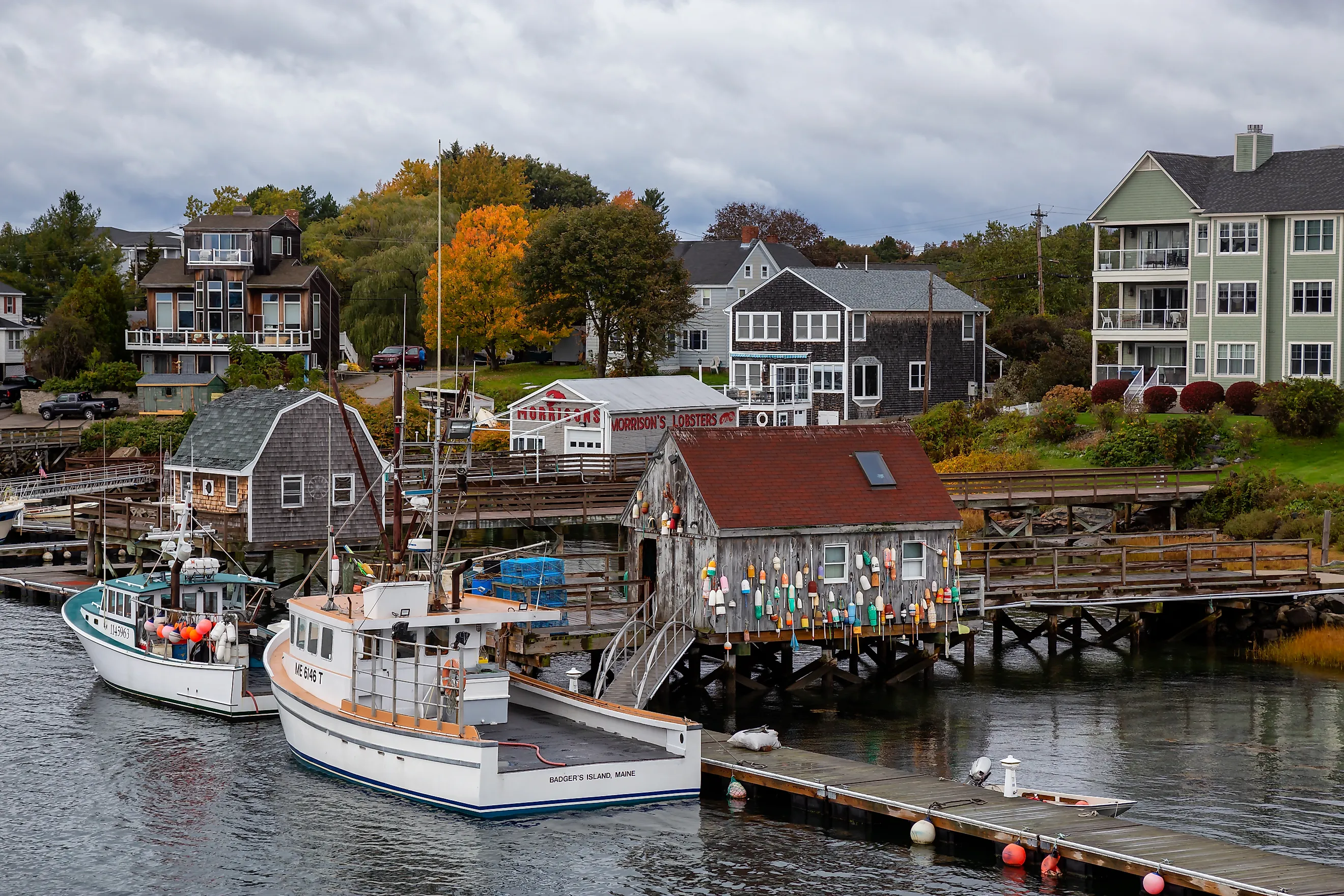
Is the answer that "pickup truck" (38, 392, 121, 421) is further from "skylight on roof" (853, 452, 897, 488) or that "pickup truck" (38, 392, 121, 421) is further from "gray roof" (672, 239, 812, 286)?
"skylight on roof" (853, 452, 897, 488)

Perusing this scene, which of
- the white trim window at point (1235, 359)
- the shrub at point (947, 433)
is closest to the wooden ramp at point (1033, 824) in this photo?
the shrub at point (947, 433)

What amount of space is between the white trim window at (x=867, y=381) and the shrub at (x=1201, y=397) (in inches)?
780

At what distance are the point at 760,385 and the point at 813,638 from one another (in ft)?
170

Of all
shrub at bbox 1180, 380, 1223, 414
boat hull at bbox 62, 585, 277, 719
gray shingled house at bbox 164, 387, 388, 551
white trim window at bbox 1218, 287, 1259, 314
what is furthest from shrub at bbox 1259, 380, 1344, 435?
boat hull at bbox 62, 585, 277, 719

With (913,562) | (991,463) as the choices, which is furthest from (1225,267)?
(913,562)

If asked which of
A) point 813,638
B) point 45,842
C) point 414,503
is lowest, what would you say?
point 45,842

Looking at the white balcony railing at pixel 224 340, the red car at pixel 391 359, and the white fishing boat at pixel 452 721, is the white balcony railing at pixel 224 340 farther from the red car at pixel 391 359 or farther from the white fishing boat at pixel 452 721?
the white fishing boat at pixel 452 721

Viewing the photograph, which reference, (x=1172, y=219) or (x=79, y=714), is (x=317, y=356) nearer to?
(x=1172, y=219)

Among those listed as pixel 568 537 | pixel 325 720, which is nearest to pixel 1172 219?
pixel 568 537

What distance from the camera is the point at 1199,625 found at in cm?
4622

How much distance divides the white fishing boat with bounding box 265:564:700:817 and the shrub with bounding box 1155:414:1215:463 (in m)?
37.7

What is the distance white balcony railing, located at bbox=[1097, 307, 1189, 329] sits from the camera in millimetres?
79688

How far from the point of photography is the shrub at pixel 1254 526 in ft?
173

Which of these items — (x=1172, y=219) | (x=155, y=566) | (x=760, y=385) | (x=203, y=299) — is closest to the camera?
(x=155, y=566)
